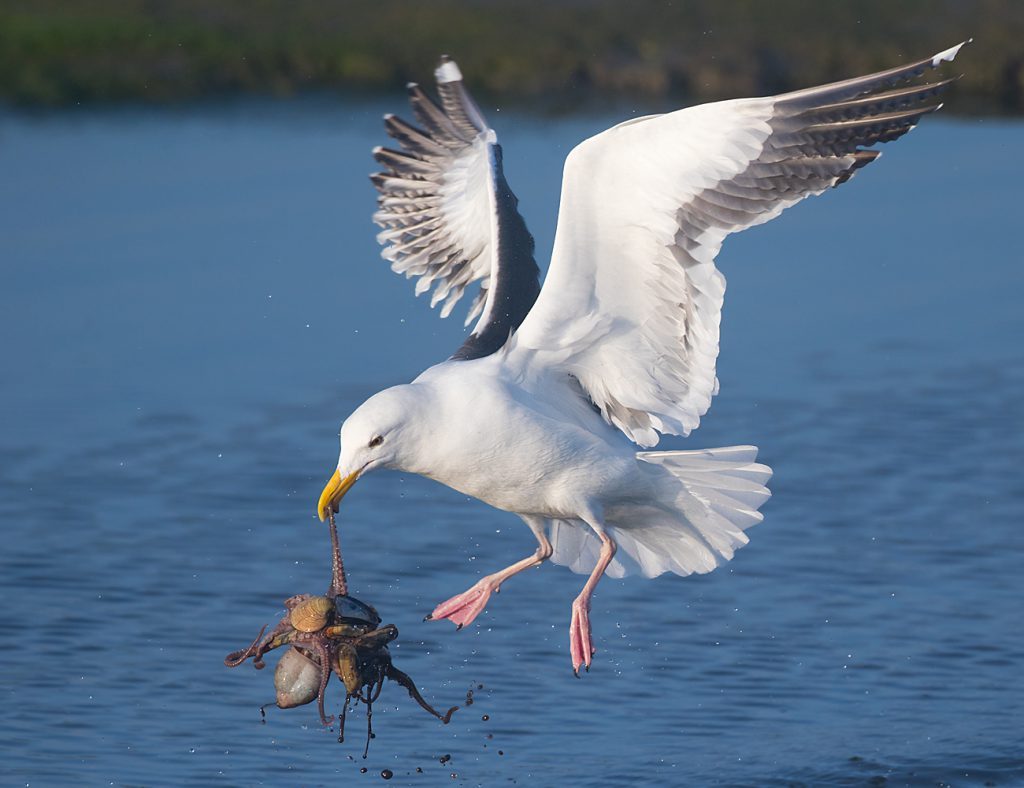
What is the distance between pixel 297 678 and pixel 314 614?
29 cm

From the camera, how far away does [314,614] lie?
22.1 ft

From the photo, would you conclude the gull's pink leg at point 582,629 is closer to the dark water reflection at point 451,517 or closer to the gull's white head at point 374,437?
the dark water reflection at point 451,517

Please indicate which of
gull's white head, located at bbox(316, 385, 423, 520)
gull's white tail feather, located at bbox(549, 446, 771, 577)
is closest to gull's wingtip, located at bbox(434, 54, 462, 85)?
gull's white tail feather, located at bbox(549, 446, 771, 577)

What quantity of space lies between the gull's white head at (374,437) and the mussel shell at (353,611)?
1.03ft

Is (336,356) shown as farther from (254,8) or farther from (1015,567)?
(254,8)

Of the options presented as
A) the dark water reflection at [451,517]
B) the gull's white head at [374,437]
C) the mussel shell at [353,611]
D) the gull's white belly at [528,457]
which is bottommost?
the dark water reflection at [451,517]

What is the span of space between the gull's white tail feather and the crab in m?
1.44

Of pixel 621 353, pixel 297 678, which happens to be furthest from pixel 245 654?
pixel 621 353

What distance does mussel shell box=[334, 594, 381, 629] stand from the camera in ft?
22.3

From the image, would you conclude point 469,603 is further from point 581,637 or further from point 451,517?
point 451,517

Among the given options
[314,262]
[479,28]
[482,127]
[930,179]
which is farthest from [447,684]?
[479,28]

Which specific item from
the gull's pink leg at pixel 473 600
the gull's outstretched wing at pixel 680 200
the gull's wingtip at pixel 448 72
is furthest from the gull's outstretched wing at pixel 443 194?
the gull's pink leg at pixel 473 600

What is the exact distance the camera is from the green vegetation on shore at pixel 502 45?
76.6ft

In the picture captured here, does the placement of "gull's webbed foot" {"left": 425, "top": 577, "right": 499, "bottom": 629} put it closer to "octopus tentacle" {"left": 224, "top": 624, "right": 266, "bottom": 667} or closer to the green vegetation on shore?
"octopus tentacle" {"left": 224, "top": 624, "right": 266, "bottom": 667}
